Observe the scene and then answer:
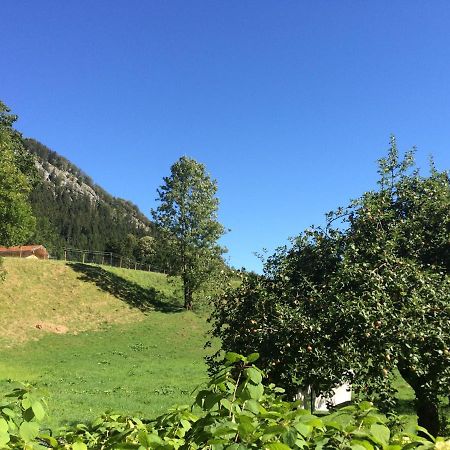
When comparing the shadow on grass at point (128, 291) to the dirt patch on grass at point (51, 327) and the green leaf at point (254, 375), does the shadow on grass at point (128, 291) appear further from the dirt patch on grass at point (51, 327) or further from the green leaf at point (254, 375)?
the green leaf at point (254, 375)

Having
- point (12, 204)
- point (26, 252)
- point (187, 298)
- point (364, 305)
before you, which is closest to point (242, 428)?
point (364, 305)

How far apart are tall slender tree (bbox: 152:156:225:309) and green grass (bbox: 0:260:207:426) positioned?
180 inches

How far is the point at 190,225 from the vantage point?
4650cm

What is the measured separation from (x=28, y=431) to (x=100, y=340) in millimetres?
36956

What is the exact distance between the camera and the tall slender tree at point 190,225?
1793 inches

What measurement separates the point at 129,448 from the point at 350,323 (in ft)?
22.5

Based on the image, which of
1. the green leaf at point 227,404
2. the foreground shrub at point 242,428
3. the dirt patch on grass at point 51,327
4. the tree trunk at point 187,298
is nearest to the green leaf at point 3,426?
the foreground shrub at point 242,428

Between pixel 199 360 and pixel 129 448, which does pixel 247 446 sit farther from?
pixel 199 360

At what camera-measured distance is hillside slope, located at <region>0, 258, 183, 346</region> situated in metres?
38.1

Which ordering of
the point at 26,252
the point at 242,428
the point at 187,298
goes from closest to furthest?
the point at 242,428 → the point at 187,298 → the point at 26,252

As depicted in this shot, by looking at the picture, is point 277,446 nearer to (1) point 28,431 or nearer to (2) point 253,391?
(2) point 253,391

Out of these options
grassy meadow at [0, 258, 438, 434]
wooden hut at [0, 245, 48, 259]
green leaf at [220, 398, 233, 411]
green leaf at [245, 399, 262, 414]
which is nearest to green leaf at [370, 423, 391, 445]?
green leaf at [245, 399, 262, 414]

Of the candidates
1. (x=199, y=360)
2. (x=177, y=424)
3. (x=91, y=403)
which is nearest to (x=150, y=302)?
(x=199, y=360)

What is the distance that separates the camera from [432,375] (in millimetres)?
8914
